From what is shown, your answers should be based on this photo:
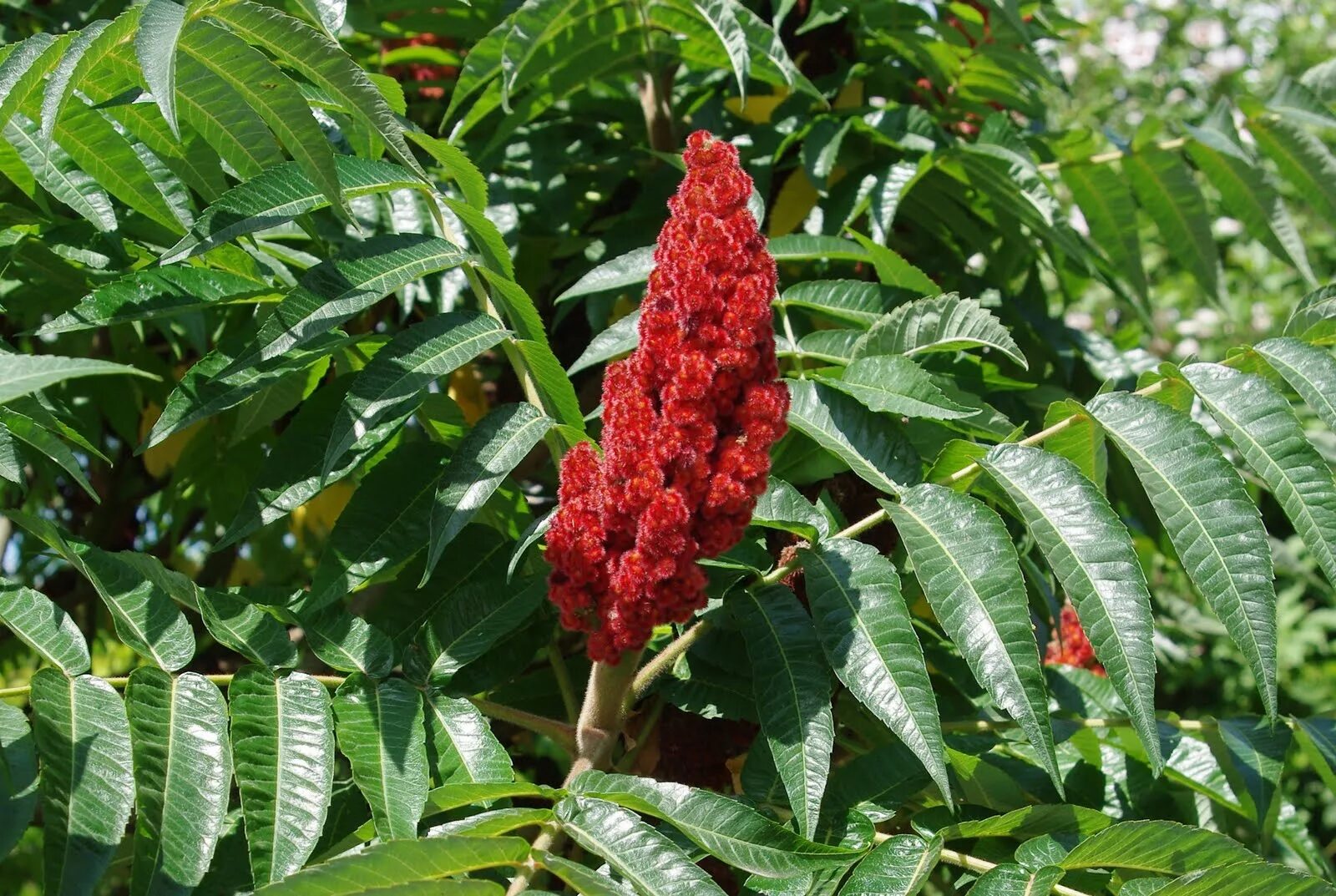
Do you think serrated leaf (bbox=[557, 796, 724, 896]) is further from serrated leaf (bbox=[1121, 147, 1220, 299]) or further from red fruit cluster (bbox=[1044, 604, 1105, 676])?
red fruit cluster (bbox=[1044, 604, 1105, 676])

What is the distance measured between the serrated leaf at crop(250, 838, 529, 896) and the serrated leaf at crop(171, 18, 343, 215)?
2.07 ft

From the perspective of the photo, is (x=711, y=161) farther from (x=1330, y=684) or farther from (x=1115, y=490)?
(x=1330, y=684)

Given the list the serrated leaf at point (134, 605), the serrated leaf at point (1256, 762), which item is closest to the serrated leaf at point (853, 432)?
the serrated leaf at point (1256, 762)

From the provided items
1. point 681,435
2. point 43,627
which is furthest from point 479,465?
point 43,627

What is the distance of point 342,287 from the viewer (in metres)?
1.41

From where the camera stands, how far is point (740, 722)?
1.73 m

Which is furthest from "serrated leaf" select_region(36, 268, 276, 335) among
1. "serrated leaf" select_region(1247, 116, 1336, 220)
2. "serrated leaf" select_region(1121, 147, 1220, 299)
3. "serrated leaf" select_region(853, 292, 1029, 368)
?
"serrated leaf" select_region(1247, 116, 1336, 220)

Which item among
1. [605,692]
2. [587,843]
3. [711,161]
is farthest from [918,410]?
[587,843]

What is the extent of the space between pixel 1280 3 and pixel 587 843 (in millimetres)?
9449

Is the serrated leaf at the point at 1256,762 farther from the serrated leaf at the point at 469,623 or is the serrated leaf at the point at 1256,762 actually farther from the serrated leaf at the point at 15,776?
the serrated leaf at the point at 15,776

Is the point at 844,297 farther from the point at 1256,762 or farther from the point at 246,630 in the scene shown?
the point at 246,630

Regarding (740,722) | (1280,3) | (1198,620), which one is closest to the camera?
(740,722)

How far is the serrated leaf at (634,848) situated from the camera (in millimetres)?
1172

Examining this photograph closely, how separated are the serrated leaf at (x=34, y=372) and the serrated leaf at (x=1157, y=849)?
97 centimetres
